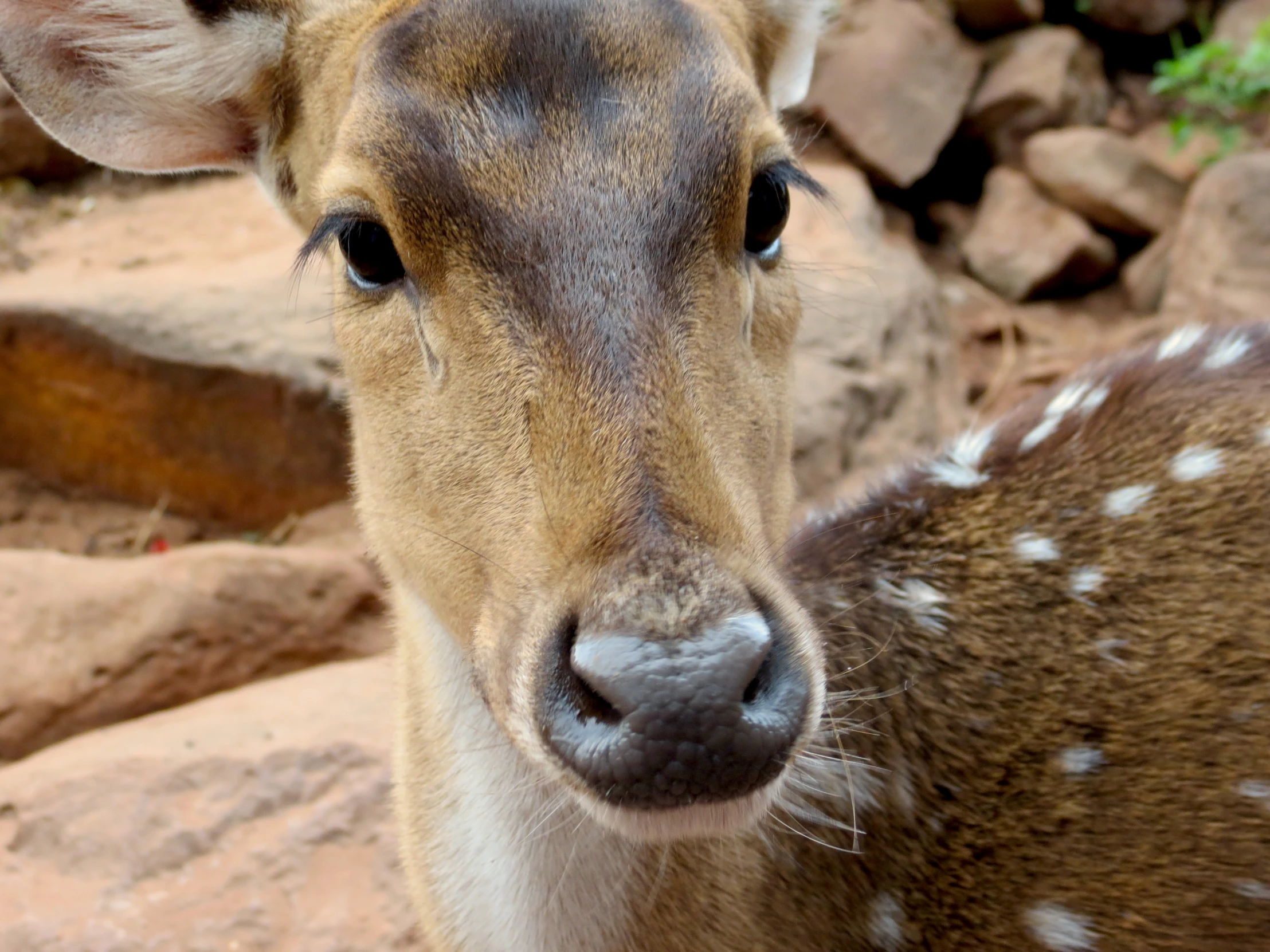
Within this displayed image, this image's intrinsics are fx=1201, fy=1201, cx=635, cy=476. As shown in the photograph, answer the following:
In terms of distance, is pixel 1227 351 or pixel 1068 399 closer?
pixel 1227 351

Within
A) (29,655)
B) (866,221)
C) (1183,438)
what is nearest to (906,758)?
(1183,438)

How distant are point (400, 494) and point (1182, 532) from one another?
176cm

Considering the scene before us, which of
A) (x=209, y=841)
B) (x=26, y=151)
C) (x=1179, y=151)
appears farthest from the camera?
(x=1179, y=151)

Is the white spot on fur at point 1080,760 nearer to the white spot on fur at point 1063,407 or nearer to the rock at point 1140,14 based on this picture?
the white spot on fur at point 1063,407

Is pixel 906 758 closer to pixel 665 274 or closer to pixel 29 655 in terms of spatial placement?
pixel 665 274

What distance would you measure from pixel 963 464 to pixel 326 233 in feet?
5.71

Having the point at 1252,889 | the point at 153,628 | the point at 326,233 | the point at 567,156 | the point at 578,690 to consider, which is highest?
the point at 567,156

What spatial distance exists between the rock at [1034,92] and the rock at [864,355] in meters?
2.20

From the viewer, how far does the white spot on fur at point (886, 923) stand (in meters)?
2.62

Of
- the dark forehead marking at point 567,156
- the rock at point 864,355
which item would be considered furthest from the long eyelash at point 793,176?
the rock at point 864,355

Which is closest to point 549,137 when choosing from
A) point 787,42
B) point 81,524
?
point 787,42

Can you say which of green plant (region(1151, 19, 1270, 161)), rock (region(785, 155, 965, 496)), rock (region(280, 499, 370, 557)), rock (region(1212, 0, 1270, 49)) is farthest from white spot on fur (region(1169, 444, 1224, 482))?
rock (region(1212, 0, 1270, 49))

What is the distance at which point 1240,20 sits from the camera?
890 centimetres

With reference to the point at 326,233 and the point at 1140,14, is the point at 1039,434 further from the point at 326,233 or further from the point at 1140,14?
the point at 1140,14
